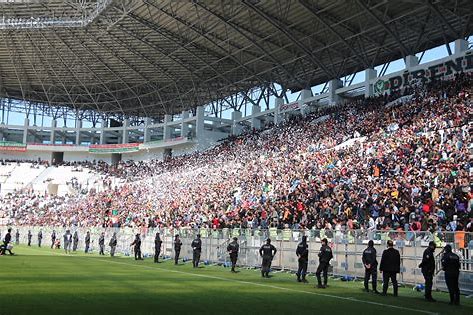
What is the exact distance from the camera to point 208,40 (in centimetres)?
5147

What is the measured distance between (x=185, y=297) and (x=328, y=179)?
683 inches

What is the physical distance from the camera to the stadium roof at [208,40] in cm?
4425

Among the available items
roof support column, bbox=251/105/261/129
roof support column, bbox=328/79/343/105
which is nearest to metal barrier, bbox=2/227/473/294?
roof support column, bbox=328/79/343/105

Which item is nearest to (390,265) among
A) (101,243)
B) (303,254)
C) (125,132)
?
(303,254)

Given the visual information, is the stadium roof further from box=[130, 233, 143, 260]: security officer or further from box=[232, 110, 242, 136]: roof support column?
box=[130, 233, 143, 260]: security officer

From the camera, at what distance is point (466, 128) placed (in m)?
28.1

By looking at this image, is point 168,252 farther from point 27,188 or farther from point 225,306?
point 27,188

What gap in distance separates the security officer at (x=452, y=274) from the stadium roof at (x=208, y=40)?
1142 inches

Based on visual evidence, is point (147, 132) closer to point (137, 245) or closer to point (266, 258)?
point (137, 245)

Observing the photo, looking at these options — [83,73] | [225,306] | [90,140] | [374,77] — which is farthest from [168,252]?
[90,140]

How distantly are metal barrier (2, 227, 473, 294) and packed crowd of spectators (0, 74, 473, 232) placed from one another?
979mm

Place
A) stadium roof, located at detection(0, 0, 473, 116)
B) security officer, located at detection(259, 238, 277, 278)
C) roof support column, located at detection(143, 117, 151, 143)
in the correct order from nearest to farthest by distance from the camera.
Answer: security officer, located at detection(259, 238, 277, 278) → stadium roof, located at detection(0, 0, 473, 116) → roof support column, located at detection(143, 117, 151, 143)

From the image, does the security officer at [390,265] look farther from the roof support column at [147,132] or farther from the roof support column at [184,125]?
the roof support column at [147,132]

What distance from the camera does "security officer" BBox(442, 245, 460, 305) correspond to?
14242 mm
